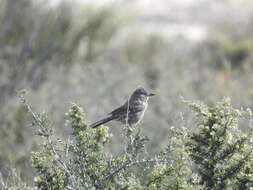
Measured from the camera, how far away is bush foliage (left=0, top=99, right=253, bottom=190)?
3868mm

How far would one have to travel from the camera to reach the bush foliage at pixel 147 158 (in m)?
3.87

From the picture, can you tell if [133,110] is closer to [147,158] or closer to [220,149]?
[220,149]

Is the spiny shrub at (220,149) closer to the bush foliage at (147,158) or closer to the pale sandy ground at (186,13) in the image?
the bush foliage at (147,158)

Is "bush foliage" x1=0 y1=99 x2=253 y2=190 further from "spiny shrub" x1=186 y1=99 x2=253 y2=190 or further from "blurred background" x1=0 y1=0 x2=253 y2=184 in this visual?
"blurred background" x1=0 y1=0 x2=253 y2=184

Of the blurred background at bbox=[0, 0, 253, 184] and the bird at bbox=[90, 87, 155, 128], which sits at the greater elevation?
the blurred background at bbox=[0, 0, 253, 184]

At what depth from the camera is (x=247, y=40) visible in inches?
866

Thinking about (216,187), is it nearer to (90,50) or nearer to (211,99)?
(211,99)

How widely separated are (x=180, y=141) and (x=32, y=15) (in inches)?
360

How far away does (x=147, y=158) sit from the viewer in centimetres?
417

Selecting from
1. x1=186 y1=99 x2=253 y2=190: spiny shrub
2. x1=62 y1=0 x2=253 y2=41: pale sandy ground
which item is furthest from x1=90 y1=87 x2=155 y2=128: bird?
x1=62 y1=0 x2=253 y2=41: pale sandy ground

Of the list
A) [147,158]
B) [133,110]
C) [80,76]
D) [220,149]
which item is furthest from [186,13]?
[147,158]

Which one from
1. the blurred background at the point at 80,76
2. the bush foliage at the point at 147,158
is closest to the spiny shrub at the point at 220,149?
the bush foliage at the point at 147,158

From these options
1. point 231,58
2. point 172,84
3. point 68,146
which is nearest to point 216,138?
point 68,146

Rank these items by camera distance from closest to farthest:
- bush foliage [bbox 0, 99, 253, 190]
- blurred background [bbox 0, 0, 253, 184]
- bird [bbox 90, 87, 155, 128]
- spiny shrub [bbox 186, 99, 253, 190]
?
bush foliage [bbox 0, 99, 253, 190]
spiny shrub [bbox 186, 99, 253, 190]
bird [bbox 90, 87, 155, 128]
blurred background [bbox 0, 0, 253, 184]
